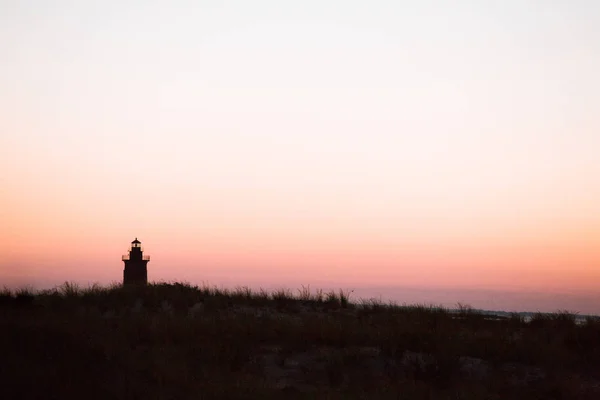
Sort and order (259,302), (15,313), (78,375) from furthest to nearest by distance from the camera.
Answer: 1. (259,302)
2. (15,313)
3. (78,375)

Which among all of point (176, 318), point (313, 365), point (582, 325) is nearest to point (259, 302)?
point (176, 318)

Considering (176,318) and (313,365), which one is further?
(176,318)

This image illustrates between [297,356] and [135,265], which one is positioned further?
[135,265]

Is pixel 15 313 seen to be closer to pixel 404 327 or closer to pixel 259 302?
pixel 259 302

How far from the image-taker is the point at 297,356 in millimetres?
16688

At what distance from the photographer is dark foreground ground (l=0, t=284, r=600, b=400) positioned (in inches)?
499

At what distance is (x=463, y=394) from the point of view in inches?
512

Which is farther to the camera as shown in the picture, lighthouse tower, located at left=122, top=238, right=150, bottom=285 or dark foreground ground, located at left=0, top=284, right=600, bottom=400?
lighthouse tower, located at left=122, top=238, right=150, bottom=285

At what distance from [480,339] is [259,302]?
36.0ft

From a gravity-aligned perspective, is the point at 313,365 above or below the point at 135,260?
below

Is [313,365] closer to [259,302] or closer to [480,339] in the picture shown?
[480,339]

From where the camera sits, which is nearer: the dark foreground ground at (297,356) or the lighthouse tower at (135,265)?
the dark foreground ground at (297,356)

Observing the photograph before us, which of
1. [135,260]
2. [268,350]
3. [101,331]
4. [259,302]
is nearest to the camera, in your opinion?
[268,350]

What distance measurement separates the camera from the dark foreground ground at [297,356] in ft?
41.6
